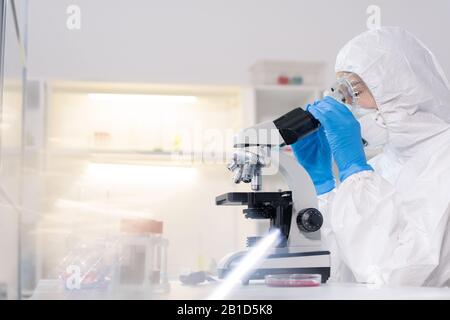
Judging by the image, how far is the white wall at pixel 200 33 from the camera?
11.4 ft

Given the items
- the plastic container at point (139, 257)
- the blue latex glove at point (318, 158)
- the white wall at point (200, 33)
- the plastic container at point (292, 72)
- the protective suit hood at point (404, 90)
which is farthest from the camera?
the white wall at point (200, 33)

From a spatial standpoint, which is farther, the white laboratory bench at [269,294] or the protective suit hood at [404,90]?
the protective suit hood at [404,90]

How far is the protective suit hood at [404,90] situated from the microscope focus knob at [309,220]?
0.42 m

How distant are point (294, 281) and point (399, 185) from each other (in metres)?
0.54

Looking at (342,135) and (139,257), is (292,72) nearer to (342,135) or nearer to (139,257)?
(342,135)

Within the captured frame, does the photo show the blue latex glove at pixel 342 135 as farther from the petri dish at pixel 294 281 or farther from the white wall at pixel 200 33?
the white wall at pixel 200 33

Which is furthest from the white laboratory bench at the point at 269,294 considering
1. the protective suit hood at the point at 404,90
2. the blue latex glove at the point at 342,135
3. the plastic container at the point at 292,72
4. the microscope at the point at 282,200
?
the plastic container at the point at 292,72

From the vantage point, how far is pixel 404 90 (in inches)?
60.6

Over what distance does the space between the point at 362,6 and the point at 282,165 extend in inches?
105

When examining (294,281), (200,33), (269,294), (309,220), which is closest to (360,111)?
(309,220)

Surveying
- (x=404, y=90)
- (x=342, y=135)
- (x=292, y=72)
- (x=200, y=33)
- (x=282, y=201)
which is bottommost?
(x=282, y=201)

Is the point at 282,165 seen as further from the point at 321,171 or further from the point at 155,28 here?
the point at 155,28

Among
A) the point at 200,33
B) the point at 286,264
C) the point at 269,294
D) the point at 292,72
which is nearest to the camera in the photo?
the point at 269,294

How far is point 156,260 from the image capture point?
1024 mm
